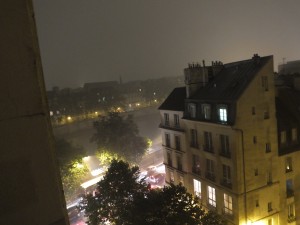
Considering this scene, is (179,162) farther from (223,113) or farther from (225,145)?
(223,113)

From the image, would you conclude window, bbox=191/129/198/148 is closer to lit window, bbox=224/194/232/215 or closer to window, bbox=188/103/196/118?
window, bbox=188/103/196/118

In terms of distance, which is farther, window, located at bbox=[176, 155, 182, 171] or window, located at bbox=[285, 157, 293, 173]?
window, located at bbox=[176, 155, 182, 171]

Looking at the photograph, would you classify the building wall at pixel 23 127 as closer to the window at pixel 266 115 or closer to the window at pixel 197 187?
the window at pixel 266 115

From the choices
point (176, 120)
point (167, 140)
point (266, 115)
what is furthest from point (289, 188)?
point (167, 140)

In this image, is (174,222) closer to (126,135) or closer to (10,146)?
(10,146)

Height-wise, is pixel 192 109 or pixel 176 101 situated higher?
pixel 176 101

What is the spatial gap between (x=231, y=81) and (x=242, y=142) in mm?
6547

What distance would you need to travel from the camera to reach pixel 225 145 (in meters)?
27.5

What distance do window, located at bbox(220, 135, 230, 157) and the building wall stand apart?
24929 mm

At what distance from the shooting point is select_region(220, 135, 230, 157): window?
27234 mm

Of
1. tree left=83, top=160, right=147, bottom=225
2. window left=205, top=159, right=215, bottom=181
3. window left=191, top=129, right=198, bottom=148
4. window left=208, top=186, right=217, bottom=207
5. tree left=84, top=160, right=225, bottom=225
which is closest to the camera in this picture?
tree left=84, top=160, right=225, bottom=225

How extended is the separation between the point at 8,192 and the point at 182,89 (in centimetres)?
3529

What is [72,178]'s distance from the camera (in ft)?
163

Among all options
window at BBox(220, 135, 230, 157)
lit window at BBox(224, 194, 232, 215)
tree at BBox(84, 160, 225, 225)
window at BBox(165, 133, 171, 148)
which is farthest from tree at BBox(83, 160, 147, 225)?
window at BBox(165, 133, 171, 148)
